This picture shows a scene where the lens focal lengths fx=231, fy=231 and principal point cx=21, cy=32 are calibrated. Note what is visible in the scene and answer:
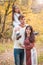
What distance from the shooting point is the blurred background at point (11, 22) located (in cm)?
212

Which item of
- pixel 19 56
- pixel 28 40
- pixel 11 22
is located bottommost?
pixel 19 56

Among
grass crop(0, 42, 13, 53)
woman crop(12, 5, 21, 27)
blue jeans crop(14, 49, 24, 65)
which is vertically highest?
woman crop(12, 5, 21, 27)

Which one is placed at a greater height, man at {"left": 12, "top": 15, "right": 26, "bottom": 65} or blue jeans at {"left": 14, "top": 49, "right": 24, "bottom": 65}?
man at {"left": 12, "top": 15, "right": 26, "bottom": 65}

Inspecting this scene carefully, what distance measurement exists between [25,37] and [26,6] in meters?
0.29

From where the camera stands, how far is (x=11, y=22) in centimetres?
213

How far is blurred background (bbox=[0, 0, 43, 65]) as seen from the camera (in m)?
2.12

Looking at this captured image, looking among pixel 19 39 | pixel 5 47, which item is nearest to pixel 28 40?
pixel 19 39

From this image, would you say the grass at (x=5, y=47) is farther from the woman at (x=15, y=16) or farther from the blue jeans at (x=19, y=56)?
the woman at (x=15, y=16)

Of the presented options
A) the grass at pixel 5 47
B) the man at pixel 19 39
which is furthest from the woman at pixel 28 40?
the grass at pixel 5 47

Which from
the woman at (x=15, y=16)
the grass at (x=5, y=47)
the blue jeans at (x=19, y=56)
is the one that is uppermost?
the woman at (x=15, y=16)

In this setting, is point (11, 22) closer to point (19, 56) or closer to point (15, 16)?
point (15, 16)

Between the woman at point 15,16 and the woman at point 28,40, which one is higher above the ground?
the woman at point 15,16

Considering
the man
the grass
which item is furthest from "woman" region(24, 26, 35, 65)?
the grass

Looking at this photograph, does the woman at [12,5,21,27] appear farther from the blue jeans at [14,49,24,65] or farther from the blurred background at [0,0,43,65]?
the blue jeans at [14,49,24,65]
